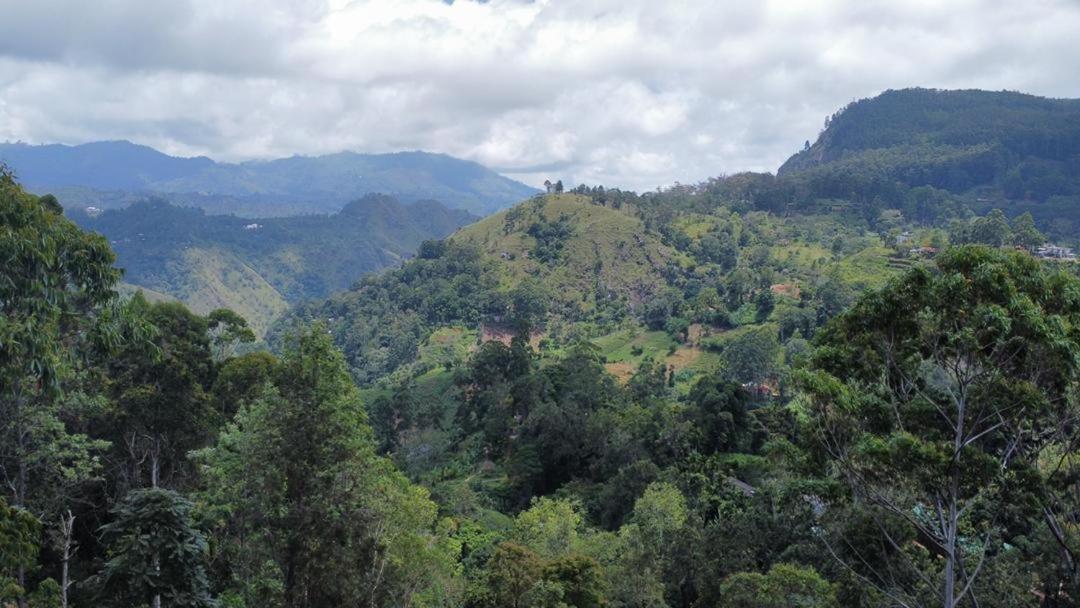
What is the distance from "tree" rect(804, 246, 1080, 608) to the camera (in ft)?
29.2

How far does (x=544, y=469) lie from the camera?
43000mm

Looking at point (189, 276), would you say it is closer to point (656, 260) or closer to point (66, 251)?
point (656, 260)

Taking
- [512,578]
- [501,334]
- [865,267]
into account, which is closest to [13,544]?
[512,578]

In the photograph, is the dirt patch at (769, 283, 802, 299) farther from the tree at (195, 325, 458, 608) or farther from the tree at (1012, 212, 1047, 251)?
the tree at (195, 325, 458, 608)

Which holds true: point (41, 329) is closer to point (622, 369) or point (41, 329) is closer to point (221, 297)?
point (622, 369)

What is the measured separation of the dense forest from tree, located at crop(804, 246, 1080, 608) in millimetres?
39

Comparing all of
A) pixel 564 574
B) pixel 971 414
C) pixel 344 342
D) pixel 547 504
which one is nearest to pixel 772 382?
pixel 547 504

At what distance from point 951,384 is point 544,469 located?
3427cm

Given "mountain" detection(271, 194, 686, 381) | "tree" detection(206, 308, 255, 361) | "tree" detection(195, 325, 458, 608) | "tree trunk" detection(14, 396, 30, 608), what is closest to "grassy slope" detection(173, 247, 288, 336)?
"mountain" detection(271, 194, 686, 381)

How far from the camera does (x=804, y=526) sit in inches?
870

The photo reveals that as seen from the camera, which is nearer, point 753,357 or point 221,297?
point 753,357

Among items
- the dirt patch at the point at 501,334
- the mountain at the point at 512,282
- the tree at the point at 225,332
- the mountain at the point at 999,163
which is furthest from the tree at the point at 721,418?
the mountain at the point at 999,163

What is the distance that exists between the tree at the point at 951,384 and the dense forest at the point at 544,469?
39mm

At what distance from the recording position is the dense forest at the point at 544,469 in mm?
9445
